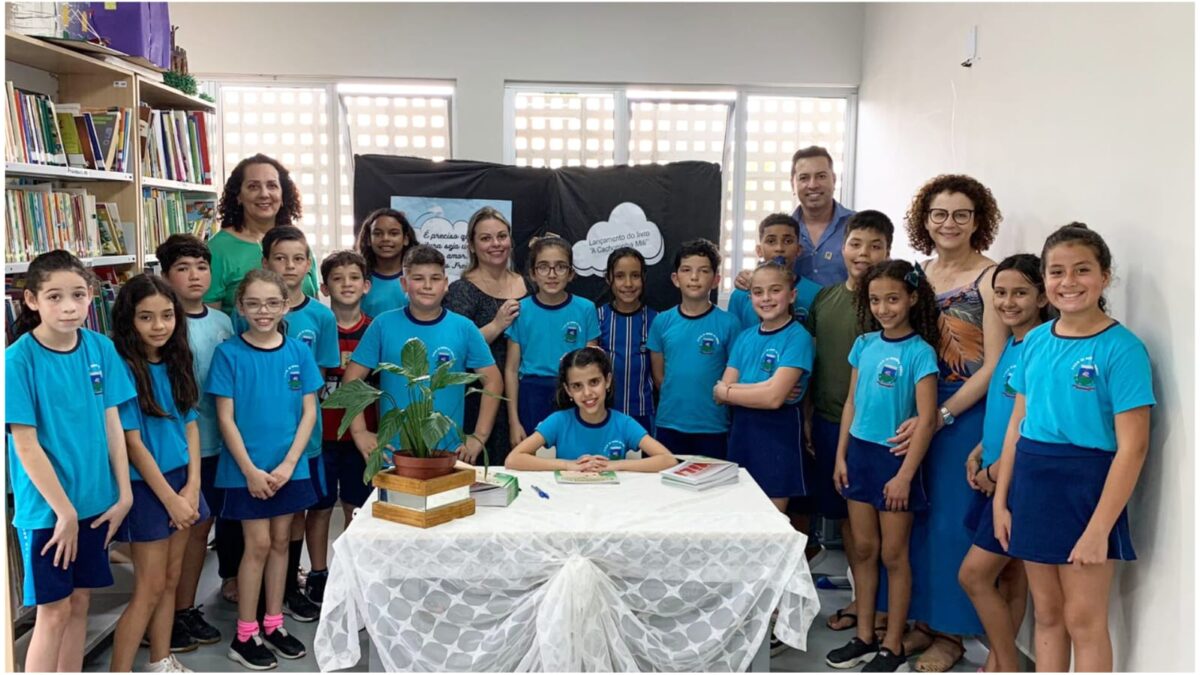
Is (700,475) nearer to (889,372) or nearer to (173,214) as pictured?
(889,372)

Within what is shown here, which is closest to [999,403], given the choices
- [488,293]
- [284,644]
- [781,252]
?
[781,252]

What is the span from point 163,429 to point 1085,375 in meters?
2.48

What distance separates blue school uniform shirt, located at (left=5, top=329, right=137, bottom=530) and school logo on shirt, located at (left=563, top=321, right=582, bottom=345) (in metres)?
1.49

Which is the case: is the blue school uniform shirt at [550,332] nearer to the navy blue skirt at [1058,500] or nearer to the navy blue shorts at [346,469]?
the navy blue shorts at [346,469]

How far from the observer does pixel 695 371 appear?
319cm

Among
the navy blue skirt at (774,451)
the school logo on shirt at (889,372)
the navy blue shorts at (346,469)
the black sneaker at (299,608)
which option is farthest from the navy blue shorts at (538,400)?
the school logo on shirt at (889,372)

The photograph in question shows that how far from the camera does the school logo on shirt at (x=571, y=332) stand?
10.8 ft

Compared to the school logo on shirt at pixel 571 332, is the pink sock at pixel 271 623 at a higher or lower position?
lower

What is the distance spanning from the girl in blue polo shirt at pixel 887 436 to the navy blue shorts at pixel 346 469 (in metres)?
1.67

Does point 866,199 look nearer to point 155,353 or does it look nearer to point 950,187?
point 950,187

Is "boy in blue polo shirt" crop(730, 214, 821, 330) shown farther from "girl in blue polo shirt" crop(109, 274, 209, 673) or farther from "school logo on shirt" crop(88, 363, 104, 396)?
"school logo on shirt" crop(88, 363, 104, 396)

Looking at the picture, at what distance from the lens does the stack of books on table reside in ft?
8.23

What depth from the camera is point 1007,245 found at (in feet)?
10.4

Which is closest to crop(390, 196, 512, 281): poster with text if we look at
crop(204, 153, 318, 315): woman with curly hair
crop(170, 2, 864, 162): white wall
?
crop(170, 2, 864, 162): white wall
